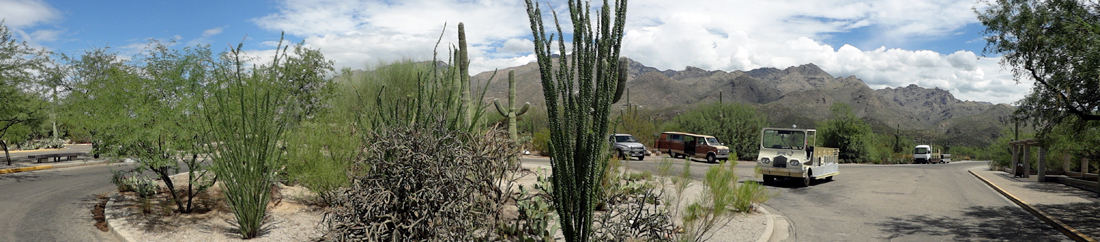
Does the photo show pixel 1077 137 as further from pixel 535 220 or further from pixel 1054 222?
pixel 535 220

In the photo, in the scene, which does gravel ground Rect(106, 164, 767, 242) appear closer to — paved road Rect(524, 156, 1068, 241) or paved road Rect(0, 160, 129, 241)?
paved road Rect(0, 160, 129, 241)

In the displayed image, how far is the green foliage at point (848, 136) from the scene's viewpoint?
4106 centimetres

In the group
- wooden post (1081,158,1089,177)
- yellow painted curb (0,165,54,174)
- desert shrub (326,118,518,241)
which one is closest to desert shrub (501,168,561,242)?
desert shrub (326,118,518,241)

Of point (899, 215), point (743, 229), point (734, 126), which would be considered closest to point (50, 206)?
point (743, 229)

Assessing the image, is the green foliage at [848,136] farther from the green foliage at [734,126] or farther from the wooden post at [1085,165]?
the wooden post at [1085,165]

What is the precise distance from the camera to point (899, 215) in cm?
1091

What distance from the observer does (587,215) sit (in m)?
4.40

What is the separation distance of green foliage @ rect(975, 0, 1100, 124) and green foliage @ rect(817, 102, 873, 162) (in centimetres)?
3017

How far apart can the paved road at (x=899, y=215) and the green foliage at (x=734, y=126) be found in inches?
768

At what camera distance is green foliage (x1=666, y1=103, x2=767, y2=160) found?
3609 cm

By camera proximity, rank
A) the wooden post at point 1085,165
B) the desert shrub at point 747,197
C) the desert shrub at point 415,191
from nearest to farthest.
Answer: the desert shrub at point 415,191 < the desert shrub at point 747,197 < the wooden post at point 1085,165

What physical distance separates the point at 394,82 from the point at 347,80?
3.72m

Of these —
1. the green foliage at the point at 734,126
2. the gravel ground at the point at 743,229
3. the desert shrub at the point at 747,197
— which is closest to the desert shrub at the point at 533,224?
the gravel ground at the point at 743,229

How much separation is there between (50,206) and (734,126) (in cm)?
3410
